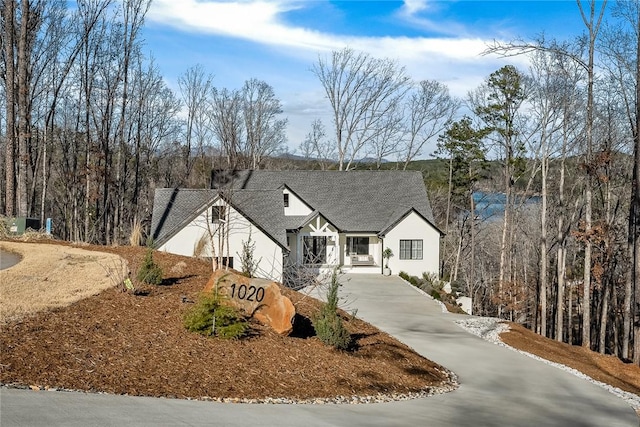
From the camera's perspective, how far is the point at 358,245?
3772 cm

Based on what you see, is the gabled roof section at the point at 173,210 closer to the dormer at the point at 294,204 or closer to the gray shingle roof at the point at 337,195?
the gray shingle roof at the point at 337,195

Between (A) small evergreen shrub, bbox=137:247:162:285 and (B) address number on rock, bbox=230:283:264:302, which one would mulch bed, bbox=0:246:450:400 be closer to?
(A) small evergreen shrub, bbox=137:247:162:285

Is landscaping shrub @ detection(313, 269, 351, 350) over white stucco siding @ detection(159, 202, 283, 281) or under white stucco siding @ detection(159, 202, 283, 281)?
under

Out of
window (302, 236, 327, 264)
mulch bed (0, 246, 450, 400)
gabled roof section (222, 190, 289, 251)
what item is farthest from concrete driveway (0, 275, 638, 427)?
window (302, 236, 327, 264)

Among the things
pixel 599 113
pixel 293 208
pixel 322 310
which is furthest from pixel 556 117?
pixel 322 310

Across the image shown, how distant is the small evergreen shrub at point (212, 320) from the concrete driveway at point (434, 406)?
112 inches

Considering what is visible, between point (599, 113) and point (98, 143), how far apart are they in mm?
29423

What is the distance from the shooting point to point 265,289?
1330 centimetres

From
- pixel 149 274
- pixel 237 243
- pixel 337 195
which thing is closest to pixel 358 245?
pixel 337 195

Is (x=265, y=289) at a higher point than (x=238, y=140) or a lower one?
lower

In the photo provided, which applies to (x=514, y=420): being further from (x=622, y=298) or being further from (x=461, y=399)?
(x=622, y=298)

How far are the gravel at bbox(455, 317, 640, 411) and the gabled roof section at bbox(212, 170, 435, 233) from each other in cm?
1458

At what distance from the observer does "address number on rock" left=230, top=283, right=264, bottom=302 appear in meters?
13.4

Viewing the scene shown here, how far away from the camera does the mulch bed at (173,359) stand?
8.82 metres
